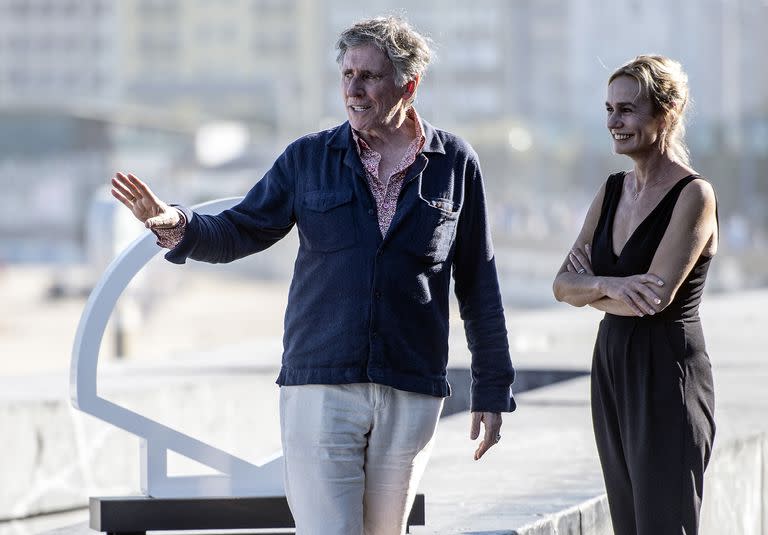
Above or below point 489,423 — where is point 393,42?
above

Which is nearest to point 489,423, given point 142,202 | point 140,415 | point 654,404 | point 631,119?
point 654,404

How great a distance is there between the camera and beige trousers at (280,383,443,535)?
257cm

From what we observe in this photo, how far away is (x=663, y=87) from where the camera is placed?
9.73ft

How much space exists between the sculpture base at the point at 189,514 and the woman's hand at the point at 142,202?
96 cm

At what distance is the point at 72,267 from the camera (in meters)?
65.8

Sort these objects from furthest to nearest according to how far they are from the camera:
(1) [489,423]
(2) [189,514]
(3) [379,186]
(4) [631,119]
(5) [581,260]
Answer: (2) [189,514] → (5) [581,260] → (4) [631,119] → (1) [489,423] → (3) [379,186]

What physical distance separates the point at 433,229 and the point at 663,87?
0.65 m

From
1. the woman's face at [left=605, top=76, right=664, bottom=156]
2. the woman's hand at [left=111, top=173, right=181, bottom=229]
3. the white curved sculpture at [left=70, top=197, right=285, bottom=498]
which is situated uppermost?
the woman's face at [left=605, top=76, right=664, bottom=156]

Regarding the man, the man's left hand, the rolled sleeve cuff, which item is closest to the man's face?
the man

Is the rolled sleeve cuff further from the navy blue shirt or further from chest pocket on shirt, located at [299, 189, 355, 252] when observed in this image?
chest pocket on shirt, located at [299, 189, 355, 252]

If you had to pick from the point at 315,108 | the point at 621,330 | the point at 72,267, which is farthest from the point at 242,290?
the point at 621,330

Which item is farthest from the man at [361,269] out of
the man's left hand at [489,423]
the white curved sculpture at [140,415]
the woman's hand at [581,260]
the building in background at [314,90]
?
the building in background at [314,90]

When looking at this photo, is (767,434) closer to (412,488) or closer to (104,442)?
(412,488)

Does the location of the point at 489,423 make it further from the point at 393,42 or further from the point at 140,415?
the point at 140,415
